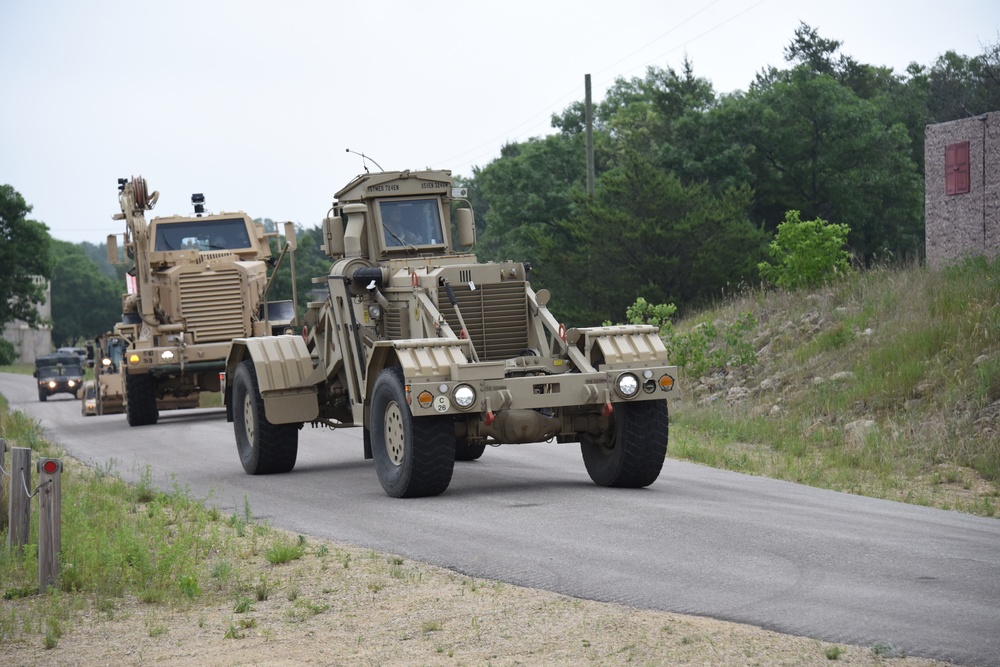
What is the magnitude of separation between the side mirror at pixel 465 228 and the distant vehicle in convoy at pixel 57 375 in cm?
3950

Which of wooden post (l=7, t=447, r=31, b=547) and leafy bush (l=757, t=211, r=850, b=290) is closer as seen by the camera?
wooden post (l=7, t=447, r=31, b=547)

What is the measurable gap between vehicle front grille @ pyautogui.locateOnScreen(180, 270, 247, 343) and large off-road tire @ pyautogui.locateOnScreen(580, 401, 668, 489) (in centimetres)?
1402

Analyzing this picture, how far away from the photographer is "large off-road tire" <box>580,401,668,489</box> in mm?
12797

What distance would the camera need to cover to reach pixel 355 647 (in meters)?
7.57

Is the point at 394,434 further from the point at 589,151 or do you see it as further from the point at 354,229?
the point at 589,151

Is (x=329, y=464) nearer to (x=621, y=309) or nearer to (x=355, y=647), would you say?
(x=355, y=647)

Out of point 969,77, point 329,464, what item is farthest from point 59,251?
point 329,464

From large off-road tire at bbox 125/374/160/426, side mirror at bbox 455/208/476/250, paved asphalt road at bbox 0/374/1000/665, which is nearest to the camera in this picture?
paved asphalt road at bbox 0/374/1000/665

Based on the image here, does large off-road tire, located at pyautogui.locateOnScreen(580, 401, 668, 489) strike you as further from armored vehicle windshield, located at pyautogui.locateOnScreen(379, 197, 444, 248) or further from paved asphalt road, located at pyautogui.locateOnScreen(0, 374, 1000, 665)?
armored vehicle windshield, located at pyautogui.locateOnScreen(379, 197, 444, 248)

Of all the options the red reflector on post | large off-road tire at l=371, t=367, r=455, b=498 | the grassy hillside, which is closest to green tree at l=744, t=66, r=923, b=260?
the grassy hillside

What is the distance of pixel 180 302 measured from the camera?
2569 centimetres

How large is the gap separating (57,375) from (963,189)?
3915 cm

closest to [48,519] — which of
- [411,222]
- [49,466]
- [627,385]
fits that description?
[49,466]

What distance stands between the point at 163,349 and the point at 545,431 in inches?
562
